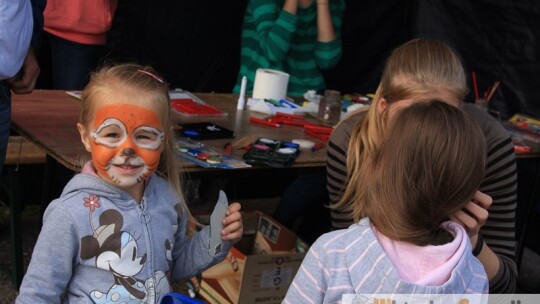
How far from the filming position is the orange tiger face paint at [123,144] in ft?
6.12

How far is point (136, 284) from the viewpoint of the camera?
1850mm

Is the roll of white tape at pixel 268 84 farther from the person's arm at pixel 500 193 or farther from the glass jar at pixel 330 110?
the person's arm at pixel 500 193

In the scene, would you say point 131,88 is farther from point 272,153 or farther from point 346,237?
point 272,153

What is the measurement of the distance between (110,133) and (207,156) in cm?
72

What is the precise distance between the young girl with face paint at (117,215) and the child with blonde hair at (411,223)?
1.40ft

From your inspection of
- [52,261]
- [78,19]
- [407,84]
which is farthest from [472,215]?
[78,19]

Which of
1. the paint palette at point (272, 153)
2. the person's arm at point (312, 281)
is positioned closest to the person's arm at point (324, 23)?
the paint palette at point (272, 153)

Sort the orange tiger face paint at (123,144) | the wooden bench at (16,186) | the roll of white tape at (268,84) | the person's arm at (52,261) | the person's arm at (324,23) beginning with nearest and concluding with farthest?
the person's arm at (52,261) < the orange tiger face paint at (123,144) < the wooden bench at (16,186) < the roll of white tape at (268,84) < the person's arm at (324,23)

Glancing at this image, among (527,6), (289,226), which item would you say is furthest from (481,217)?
(527,6)

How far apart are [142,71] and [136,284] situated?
22.1 inches

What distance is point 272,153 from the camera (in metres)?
2.73

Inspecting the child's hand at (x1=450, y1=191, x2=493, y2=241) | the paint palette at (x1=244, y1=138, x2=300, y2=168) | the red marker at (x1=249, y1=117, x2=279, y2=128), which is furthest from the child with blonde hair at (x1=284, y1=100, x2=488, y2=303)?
the red marker at (x1=249, y1=117, x2=279, y2=128)

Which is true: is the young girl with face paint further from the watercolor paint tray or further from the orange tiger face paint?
the watercolor paint tray

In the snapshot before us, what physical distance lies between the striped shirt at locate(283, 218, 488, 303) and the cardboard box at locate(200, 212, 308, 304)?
4.10 ft
